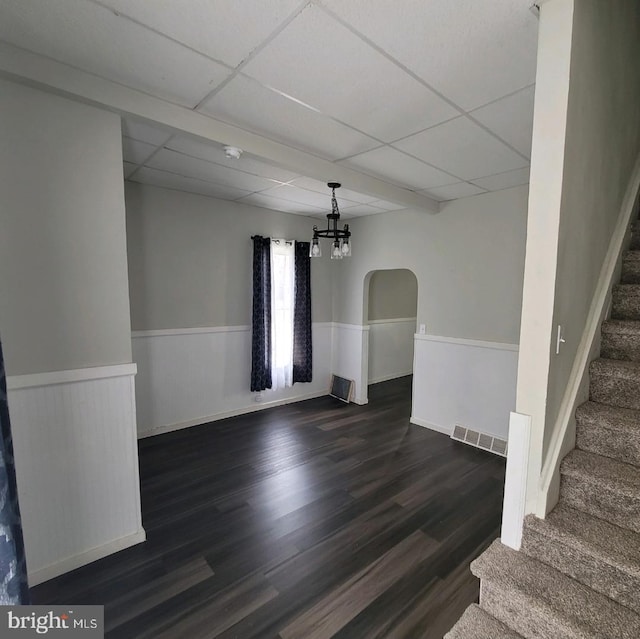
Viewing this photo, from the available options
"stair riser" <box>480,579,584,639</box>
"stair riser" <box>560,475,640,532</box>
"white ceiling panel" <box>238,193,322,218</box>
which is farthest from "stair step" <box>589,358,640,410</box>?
"white ceiling panel" <box>238,193,322,218</box>

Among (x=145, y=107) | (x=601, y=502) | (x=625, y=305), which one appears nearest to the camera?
(x=601, y=502)

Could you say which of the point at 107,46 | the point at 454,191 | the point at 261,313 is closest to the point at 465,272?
the point at 454,191

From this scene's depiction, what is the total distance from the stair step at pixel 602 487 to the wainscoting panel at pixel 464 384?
2.04 meters

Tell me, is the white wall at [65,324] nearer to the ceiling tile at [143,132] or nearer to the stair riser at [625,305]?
the ceiling tile at [143,132]

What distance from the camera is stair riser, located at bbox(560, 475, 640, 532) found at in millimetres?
1335

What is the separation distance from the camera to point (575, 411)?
1646 mm

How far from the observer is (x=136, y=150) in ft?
8.57

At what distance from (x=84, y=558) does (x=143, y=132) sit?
2.69 m

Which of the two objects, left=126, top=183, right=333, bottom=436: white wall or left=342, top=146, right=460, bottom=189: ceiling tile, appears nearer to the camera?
left=342, top=146, right=460, bottom=189: ceiling tile

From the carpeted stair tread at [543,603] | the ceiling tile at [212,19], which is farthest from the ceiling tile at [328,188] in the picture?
the carpeted stair tread at [543,603]

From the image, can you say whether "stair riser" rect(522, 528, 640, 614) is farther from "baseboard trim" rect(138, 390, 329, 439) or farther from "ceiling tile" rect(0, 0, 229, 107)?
"baseboard trim" rect(138, 390, 329, 439)

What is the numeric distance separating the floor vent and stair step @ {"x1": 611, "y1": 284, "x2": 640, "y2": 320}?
6.30ft

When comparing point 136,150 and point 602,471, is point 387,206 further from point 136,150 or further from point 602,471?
point 602,471

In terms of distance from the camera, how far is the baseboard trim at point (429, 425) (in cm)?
399
